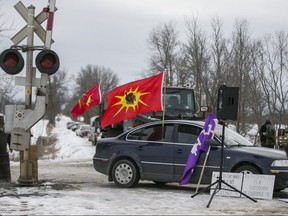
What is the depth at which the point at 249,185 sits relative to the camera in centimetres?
987

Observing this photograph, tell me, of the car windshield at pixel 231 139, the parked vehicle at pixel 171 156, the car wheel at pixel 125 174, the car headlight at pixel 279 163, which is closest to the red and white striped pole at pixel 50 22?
the parked vehicle at pixel 171 156

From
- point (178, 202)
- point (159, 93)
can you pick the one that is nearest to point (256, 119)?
point (159, 93)

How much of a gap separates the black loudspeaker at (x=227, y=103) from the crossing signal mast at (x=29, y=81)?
3.69m

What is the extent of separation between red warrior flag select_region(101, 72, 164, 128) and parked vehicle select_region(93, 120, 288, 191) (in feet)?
1.46

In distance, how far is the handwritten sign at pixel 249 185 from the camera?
973 cm

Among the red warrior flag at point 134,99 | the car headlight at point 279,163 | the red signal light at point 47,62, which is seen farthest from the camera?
the red warrior flag at point 134,99

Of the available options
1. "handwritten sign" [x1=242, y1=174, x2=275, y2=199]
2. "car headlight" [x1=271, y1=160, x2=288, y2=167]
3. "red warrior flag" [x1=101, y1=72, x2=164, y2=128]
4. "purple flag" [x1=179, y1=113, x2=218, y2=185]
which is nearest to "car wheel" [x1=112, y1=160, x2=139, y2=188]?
"red warrior flag" [x1=101, y1=72, x2=164, y2=128]

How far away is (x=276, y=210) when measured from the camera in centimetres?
873

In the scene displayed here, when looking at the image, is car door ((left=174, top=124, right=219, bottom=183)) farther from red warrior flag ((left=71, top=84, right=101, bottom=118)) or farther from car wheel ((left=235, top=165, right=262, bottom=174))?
red warrior flag ((left=71, top=84, right=101, bottom=118))

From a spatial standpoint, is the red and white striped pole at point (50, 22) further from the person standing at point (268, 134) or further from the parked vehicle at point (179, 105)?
the person standing at point (268, 134)

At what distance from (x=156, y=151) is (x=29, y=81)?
10.8ft

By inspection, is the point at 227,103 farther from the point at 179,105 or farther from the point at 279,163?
the point at 179,105

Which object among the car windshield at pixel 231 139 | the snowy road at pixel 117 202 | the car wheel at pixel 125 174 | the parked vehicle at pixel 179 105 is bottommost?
the snowy road at pixel 117 202

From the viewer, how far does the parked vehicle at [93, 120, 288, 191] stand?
10227 mm
